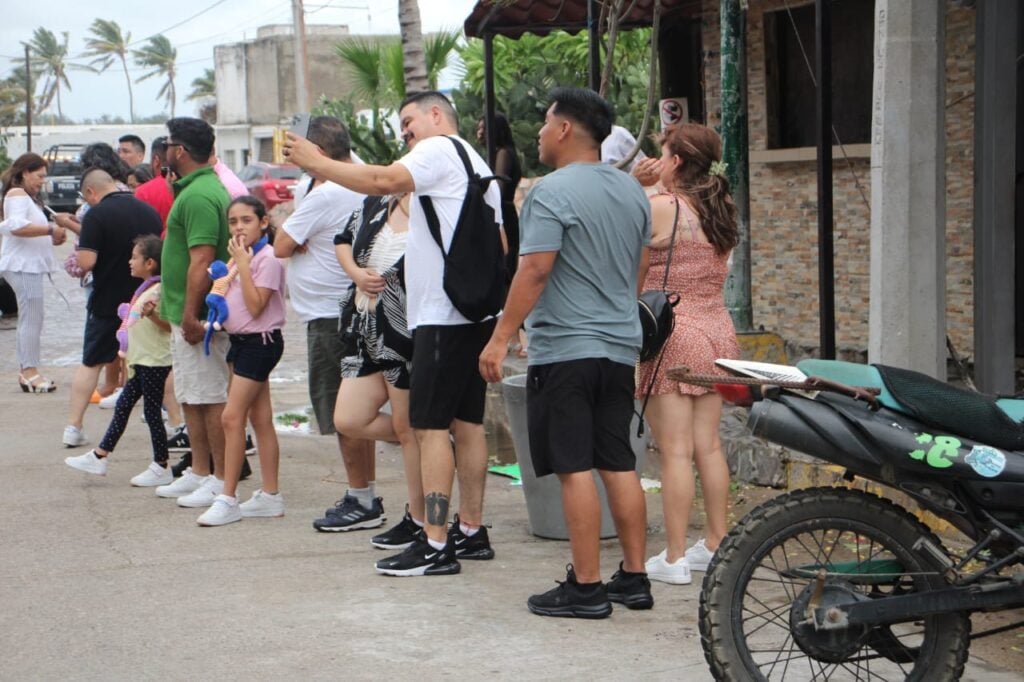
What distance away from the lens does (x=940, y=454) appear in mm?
4055

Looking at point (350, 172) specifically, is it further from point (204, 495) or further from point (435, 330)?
point (204, 495)

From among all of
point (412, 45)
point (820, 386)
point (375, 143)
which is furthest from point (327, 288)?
point (375, 143)

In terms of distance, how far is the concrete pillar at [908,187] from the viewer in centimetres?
670

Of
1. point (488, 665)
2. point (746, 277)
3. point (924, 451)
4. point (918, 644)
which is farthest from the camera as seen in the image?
point (746, 277)

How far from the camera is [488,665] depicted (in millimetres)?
4961

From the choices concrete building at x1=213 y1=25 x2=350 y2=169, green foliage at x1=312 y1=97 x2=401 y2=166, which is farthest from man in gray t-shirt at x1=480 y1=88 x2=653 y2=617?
concrete building at x1=213 y1=25 x2=350 y2=169

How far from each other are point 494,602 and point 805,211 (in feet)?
19.6

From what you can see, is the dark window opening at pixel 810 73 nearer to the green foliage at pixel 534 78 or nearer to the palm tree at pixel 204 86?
the green foliage at pixel 534 78

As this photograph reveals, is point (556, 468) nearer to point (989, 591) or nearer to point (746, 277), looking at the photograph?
point (989, 591)

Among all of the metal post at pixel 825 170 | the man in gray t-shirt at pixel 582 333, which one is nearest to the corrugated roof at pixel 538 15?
the metal post at pixel 825 170

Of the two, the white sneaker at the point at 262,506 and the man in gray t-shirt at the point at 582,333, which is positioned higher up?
the man in gray t-shirt at the point at 582,333

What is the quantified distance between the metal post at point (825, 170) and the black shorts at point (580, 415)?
2.22m

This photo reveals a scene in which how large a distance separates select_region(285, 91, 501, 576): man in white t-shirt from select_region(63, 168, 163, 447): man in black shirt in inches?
156

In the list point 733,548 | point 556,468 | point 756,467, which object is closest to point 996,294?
point 756,467
